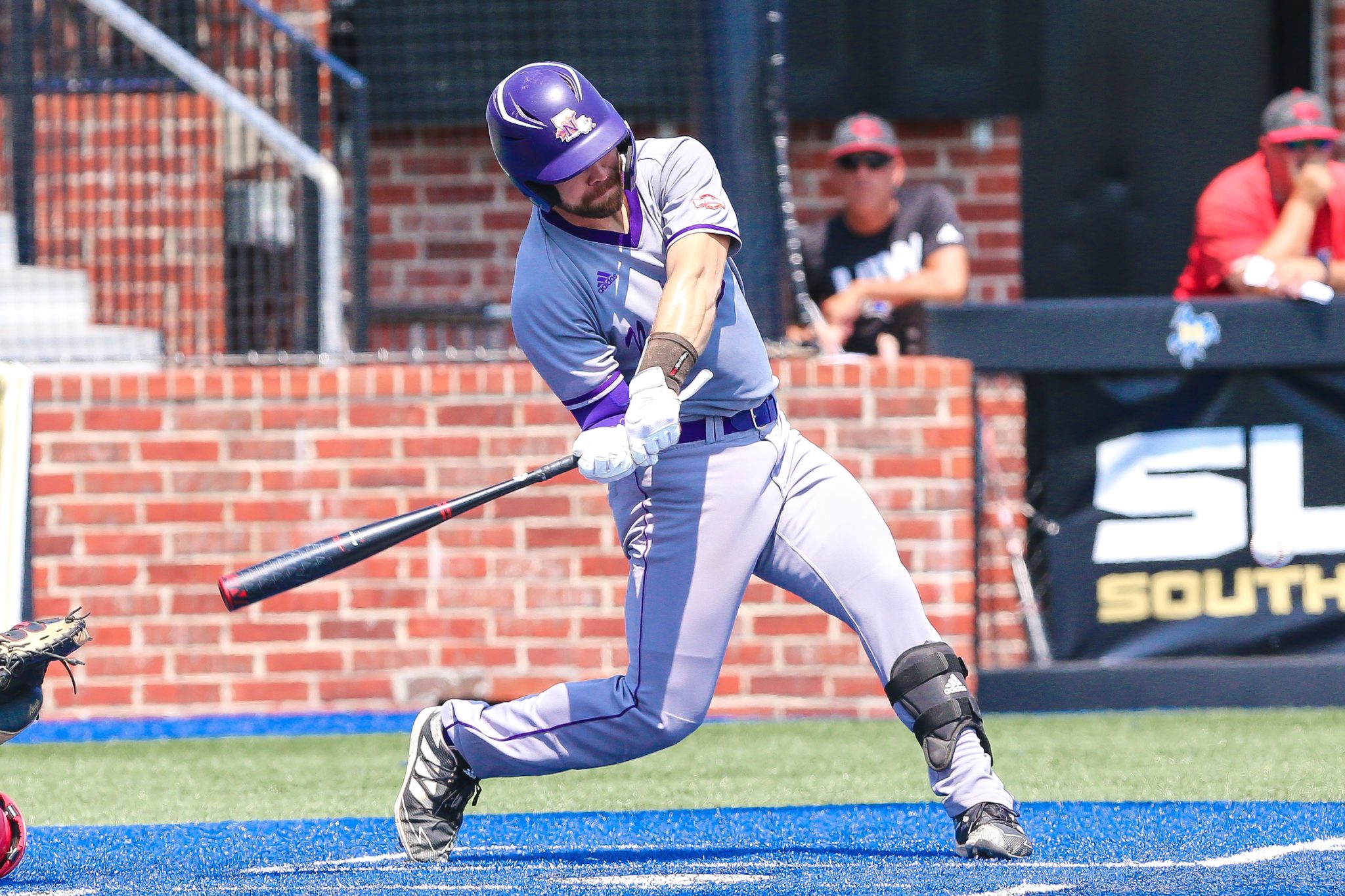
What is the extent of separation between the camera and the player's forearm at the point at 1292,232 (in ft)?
24.1

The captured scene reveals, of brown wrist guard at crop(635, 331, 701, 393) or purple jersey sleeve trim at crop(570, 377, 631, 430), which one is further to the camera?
purple jersey sleeve trim at crop(570, 377, 631, 430)

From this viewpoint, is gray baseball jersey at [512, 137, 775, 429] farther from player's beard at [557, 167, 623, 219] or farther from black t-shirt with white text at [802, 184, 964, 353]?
black t-shirt with white text at [802, 184, 964, 353]

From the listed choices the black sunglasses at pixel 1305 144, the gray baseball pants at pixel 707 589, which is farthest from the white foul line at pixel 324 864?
the black sunglasses at pixel 1305 144

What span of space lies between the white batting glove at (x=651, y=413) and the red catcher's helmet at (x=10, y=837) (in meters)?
1.66

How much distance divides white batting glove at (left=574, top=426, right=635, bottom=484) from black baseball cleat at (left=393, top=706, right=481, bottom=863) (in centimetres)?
88

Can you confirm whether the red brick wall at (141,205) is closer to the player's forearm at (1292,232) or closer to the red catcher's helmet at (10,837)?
the red catcher's helmet at (10,837)

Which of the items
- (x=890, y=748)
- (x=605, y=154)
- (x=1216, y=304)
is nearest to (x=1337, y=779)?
(x=890, y=748)

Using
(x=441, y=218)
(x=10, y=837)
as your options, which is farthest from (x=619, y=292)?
(x=441, y=218)

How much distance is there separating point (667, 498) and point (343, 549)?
2.54ft

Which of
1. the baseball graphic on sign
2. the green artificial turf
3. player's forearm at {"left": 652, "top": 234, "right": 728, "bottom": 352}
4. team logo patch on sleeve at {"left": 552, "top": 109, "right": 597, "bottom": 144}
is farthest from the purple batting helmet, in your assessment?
the baseball graphic on sign

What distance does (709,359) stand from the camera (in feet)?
14.4

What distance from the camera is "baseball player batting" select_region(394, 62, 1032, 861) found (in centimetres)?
427

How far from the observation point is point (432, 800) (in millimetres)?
4625

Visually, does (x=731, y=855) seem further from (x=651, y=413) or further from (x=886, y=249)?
(x=886, y=249)
